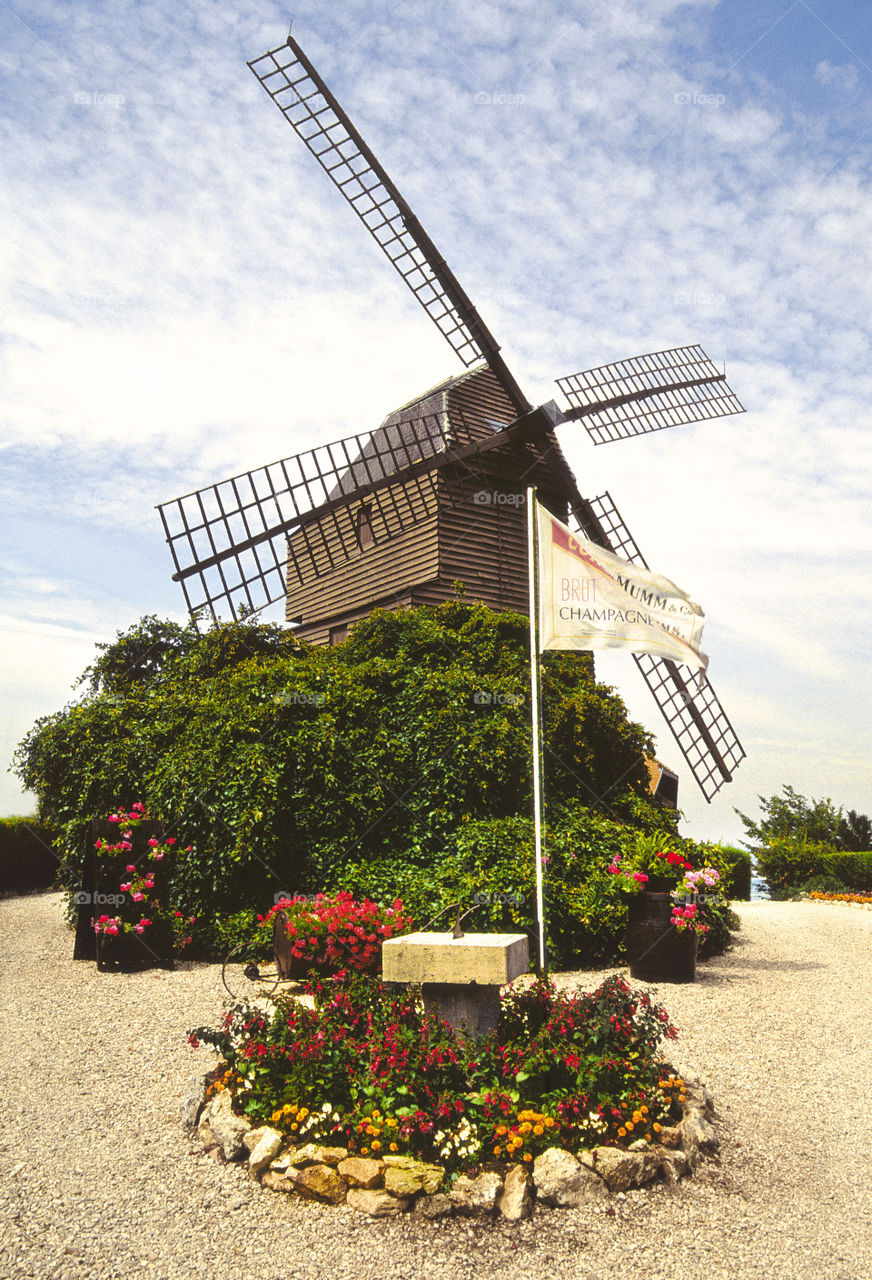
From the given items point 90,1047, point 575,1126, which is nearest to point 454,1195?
point 575,1126

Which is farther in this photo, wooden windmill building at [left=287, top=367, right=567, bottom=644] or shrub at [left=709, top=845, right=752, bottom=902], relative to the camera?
shrub at [left=709, top=845, right=752, bottom=902]

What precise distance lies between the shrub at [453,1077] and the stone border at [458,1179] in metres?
0.11

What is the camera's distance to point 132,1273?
3.64 meters

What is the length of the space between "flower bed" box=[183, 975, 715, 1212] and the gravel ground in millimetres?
177

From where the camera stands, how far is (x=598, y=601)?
7.37m

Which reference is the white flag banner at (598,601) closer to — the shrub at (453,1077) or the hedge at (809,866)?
the shrub at (453,1077)

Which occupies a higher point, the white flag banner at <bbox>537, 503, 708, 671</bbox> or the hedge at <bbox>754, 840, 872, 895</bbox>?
the white flag banner at <bbox>537, 503, 708, 671</bbox>

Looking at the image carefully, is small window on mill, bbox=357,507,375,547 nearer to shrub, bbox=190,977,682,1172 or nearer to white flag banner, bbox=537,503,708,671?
white flag banner, bbox=537,503,708,671

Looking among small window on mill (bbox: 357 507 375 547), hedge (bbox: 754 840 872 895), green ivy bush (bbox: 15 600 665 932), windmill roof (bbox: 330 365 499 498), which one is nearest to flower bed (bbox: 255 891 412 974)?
green ivy bush (bbox: 15 600 665 932)

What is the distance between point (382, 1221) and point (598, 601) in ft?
16.1

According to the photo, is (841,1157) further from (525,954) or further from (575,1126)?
(525,954)

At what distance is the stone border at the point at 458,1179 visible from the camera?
406cm

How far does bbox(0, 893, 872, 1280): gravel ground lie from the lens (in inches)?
147

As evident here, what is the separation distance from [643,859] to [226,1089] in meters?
5.31
